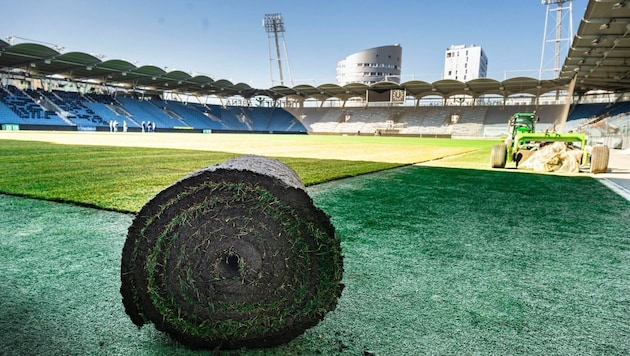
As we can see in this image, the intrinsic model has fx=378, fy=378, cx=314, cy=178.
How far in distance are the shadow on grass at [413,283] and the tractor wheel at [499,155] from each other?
17.8 ft

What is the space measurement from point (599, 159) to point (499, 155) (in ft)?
7.46

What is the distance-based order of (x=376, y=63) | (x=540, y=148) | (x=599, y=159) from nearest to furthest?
(x=599, y=159)
(x=540, y=148)
(x=376, y=63)

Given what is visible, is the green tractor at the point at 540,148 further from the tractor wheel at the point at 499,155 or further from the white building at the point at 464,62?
the white building at the point at 464,62

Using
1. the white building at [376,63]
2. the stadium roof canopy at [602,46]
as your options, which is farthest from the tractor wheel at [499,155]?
the white building at [376,63]

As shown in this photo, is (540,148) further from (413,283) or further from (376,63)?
(376,63)

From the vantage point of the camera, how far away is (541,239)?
3.76 metres

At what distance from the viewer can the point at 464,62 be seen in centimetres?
13250

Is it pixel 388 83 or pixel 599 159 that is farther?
pixel 388 83

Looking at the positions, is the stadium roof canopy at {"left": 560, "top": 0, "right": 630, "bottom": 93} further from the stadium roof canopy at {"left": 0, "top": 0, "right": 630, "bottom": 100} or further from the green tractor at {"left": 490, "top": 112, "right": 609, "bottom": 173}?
the green tractor at {"left": 490, "top": 112, "right": 609, "bottom": 173}

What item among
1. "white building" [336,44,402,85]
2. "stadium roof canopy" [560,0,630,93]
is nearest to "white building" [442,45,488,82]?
"white building" [336,44,402,85]

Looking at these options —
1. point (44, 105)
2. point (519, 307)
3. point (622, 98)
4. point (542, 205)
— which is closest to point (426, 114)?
point (622, 98)

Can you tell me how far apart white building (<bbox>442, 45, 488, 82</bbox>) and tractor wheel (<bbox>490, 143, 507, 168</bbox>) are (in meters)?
131

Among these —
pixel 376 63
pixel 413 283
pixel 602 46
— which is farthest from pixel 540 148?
pixel 376 63

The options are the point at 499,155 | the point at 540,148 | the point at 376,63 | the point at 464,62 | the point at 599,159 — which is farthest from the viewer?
the point at 464,62
